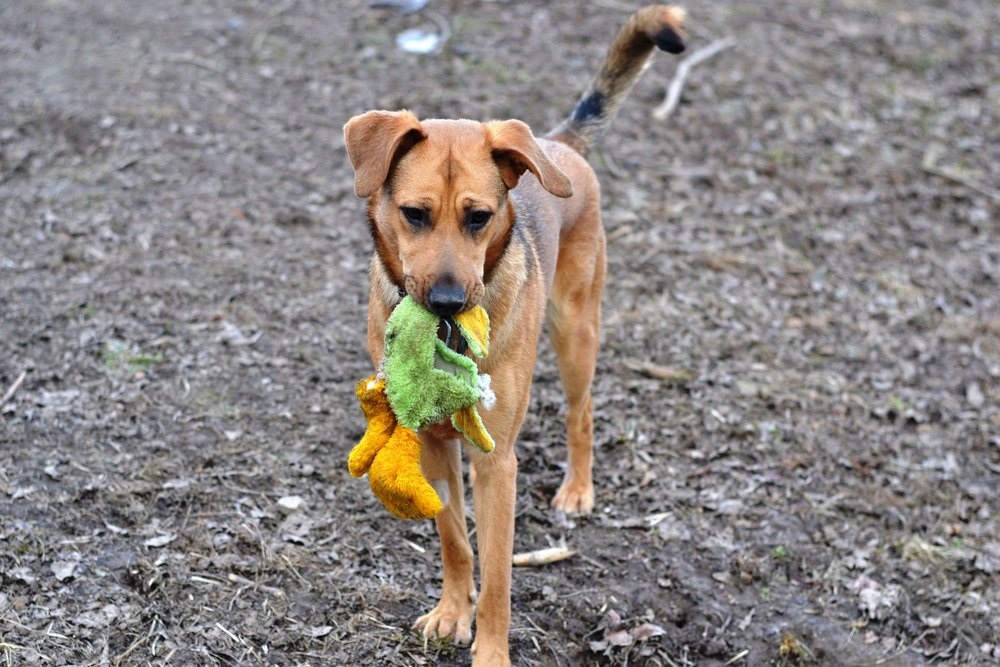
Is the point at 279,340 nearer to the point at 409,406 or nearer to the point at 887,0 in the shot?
the point at 409,406

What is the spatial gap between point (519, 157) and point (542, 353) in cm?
288

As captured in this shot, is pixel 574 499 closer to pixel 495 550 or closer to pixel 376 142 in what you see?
pixel 495 550

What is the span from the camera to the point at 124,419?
5227mm

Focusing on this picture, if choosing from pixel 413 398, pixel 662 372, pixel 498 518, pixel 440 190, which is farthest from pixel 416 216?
pixel 662 372

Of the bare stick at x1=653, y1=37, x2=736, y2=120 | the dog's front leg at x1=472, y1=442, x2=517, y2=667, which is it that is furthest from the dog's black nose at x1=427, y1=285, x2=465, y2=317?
the bare stick at x1=653, y1=37, x2=736, y2=120

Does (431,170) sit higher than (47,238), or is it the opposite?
(431,170)

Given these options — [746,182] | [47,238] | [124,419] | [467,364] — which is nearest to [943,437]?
[746,182]

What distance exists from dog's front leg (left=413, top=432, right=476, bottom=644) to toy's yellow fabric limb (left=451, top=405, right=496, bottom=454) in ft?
1.76

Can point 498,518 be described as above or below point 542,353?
above

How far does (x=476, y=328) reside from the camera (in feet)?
11.8

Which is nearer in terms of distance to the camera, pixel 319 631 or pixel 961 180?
pixel 319 631

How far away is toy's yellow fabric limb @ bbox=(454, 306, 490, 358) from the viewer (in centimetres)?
352

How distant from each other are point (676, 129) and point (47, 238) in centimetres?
516

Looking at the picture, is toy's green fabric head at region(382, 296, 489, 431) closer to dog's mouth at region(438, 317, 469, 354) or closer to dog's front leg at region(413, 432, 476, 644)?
dog's mouth at region(438, 317, 469, 354)
